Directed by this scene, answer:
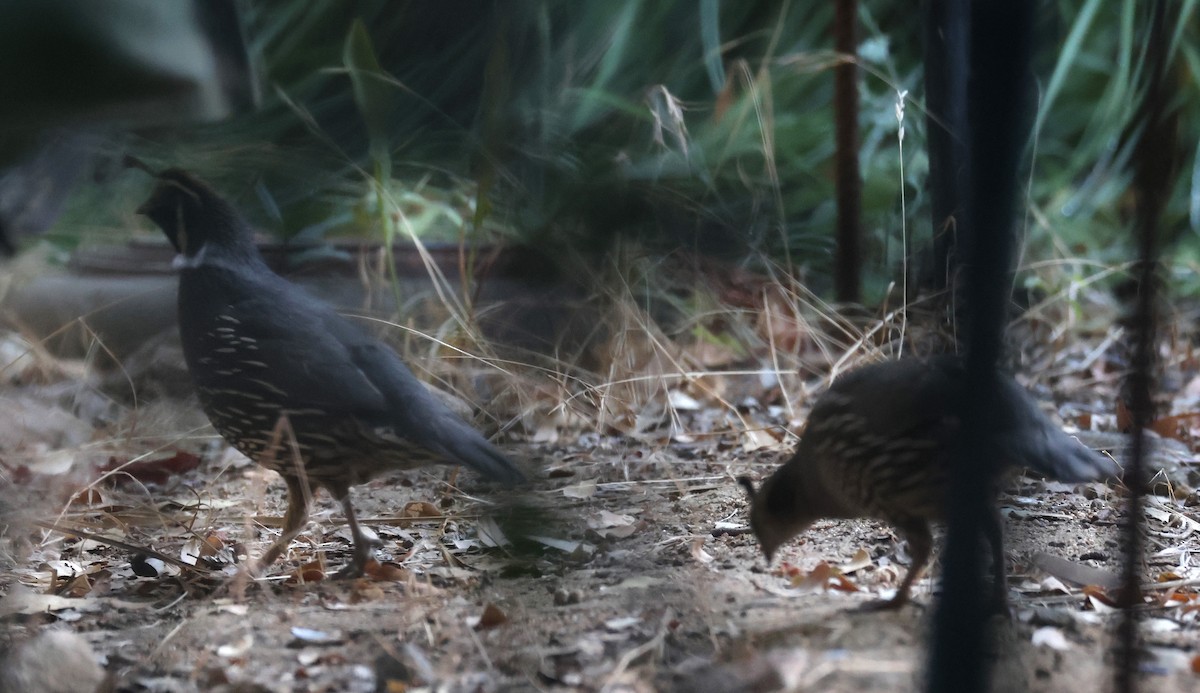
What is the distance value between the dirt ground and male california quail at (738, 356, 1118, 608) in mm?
117

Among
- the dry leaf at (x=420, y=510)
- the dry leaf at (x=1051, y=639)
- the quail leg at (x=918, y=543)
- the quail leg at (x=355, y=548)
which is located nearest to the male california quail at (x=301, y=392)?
the quail leg at (x=355, y=548)

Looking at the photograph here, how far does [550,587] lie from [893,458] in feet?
2.56

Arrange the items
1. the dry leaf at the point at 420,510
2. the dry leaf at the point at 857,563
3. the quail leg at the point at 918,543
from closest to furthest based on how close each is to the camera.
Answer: the quail leg at the point at 918,543 < the dry leaf at the point at 857,563 < the dry leaf at the point at 420,510

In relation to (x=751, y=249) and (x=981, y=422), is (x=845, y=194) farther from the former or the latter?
(x=981, y=422)


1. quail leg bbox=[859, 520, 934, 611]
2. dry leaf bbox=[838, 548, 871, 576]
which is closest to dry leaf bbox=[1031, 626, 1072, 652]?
quail leg bbox=[859, 520, 934, 611]

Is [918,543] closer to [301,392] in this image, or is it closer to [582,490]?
[582,490]

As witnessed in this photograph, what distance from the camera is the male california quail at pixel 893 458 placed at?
2115mm

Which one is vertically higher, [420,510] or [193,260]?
[193,260]

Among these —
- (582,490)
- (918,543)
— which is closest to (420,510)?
(582,490)

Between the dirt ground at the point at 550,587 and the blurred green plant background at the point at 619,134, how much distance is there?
396 mm

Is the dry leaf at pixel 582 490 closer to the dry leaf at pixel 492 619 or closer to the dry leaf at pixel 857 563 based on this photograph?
the dry leaf at pixel 492 619

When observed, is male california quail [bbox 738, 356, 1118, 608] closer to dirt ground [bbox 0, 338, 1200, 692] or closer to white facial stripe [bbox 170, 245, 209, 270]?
dirt ground [bbox 0, 338, 1200, 692]

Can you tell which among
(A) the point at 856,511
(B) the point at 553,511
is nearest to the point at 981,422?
(B) the point at 553,511

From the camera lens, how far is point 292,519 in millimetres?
2818
